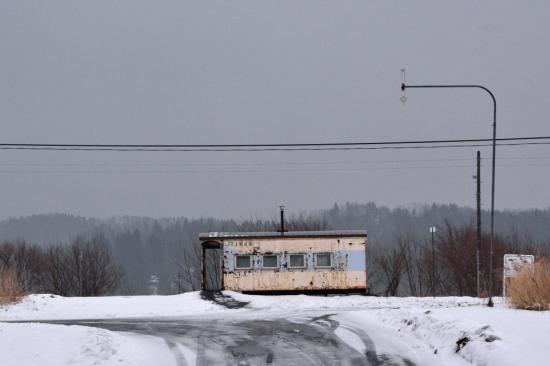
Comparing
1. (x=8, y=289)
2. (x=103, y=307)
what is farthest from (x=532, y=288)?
(x=8, y=289)

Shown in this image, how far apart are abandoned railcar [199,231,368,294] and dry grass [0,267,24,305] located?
387 inches

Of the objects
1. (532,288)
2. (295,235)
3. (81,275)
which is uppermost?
(532,288)

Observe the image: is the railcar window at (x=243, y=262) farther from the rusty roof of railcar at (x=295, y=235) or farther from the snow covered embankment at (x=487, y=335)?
the snow covered embankment at (x=487, y=335)

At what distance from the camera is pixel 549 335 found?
12086 mm

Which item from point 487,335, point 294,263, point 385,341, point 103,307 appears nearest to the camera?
point 487,335

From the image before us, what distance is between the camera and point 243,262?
1393 inches

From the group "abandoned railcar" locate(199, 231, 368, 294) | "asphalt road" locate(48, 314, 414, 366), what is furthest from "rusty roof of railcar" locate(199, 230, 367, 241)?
A: "asphalt road" locate(48, 314, 414, 366)

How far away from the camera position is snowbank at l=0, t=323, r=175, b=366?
11648 millimetres

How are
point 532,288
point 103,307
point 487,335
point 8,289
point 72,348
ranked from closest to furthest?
point 487,335, point 72,348, point 532,288, point 103,307, point 8,289

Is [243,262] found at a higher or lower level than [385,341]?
lower

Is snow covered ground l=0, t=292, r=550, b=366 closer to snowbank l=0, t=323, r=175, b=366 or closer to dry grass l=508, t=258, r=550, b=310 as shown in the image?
snowbank l=0, t=323, r=175, b=366

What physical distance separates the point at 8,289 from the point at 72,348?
751 inches

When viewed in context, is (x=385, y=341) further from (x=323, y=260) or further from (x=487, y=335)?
(x=323, y=260)

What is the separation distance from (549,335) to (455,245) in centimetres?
6014
